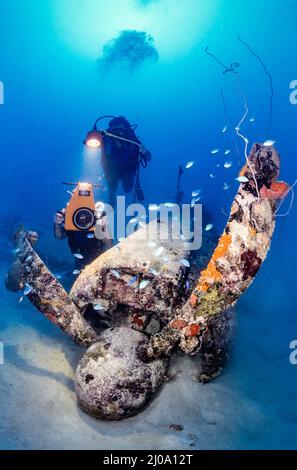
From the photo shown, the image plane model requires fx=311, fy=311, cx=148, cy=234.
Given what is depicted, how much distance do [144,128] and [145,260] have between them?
111 m

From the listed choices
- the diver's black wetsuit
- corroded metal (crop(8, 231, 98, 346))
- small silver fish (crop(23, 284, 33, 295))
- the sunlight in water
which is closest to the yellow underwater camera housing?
corroded metal (crop(8, 231, 98, 346))

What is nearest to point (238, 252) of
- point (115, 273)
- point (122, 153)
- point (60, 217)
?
point (115, 273)

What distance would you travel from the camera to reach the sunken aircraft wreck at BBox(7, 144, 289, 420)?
12.4 ft

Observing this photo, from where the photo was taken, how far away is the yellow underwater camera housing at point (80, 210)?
5391mm

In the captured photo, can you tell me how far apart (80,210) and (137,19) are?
68.4 meters

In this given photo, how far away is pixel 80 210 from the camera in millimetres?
5410

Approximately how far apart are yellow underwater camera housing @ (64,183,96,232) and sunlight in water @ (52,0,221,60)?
207ft

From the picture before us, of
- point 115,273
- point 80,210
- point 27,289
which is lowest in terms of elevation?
point 27,289

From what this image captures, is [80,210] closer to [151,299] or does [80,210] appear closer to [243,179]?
[151,299]

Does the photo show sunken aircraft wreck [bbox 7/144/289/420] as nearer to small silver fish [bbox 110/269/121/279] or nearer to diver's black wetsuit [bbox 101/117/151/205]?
small silver fish [bbox 110/269/121/279]

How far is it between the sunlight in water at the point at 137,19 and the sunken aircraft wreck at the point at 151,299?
63884 mm

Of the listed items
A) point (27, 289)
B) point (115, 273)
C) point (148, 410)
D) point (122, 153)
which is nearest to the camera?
point (148, 410)

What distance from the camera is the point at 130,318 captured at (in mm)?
4988

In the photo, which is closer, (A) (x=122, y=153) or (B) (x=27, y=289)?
(B) (x=27, y=289)
